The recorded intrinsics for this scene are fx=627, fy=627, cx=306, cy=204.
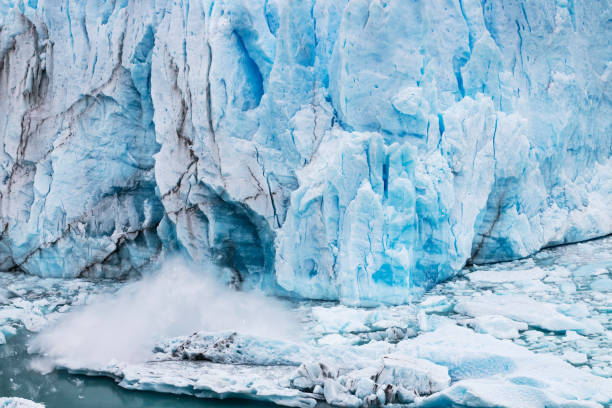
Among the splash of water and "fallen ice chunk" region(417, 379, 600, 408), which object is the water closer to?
the splash of water

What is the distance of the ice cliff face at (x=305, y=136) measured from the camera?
6.15 meters

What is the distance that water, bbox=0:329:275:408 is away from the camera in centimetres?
432

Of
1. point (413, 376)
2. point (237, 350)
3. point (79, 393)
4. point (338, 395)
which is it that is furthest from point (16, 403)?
point (413, 376)

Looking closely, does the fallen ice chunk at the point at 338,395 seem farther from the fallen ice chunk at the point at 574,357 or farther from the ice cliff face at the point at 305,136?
the ice cliff face at the point at 305,136

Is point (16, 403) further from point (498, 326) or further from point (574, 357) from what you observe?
point (574, 357)

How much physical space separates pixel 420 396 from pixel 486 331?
1.20m

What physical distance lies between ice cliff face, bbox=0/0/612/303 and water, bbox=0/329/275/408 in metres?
2.04

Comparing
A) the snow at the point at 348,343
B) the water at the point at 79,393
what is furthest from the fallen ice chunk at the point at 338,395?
the water at the point at 79,393

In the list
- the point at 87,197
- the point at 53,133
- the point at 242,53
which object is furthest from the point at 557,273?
the point at 53,133

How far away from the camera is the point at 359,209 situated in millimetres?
5906

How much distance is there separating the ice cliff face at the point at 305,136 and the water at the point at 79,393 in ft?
6.70

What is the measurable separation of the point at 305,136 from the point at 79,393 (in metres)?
3.20

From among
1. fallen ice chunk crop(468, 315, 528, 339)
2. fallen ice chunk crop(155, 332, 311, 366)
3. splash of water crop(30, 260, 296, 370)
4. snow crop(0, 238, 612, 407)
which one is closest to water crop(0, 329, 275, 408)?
snow crop(0, 238, 612, 407)

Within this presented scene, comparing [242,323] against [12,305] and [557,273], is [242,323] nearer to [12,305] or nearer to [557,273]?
[12,305]
